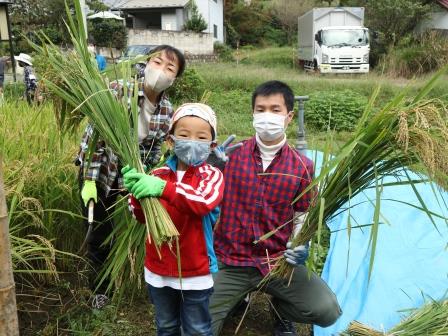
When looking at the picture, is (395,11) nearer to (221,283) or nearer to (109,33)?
(109,33)

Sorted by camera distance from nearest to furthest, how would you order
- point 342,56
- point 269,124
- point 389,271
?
point 269,124
point 389,271
point 342,56

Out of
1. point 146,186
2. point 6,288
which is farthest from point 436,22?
point 6,288

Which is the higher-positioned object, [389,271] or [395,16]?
[395,16]

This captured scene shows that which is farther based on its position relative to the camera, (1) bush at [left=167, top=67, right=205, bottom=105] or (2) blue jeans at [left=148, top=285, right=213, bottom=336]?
(1) bush at [left=167, top=67, right=205, bottom=105]

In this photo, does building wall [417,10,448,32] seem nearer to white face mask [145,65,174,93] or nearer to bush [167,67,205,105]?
bush [167,67,205,105]

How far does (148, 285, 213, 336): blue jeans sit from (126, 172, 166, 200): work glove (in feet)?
1.49

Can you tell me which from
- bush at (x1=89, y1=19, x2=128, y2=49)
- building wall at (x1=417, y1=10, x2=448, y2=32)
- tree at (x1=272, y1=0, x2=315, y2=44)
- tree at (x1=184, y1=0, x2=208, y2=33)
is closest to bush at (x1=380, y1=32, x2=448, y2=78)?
building wall at (x1=417, y1=10, x2=448, y2=32)

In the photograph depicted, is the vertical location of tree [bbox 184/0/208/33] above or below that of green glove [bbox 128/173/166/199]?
above

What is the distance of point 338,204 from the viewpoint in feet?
6.37

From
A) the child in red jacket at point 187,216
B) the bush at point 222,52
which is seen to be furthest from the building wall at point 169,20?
the child in red jacket at point 187,216

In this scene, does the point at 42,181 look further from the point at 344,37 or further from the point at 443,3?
the point at 443,3

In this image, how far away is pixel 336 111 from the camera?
8234mm

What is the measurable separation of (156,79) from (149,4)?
26.7 metres

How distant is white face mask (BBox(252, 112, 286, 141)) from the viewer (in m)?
2.10
